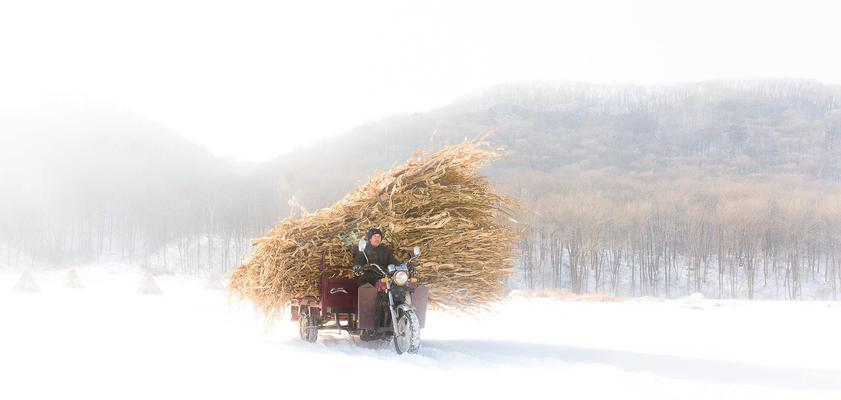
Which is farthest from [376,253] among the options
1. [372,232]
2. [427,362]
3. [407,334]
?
[427,362]

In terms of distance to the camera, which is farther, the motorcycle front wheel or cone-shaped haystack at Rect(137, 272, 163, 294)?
cone-shaped haystack at Rect(137, 272, 163, 294)

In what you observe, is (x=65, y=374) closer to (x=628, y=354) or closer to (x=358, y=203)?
(x=358, y=203)

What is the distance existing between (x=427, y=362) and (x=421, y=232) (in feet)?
7.04

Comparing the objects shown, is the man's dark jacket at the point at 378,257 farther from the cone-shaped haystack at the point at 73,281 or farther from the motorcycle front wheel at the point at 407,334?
the cone-shaped haystack at the point at 73,281

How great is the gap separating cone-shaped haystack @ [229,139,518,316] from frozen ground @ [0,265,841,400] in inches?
32.0

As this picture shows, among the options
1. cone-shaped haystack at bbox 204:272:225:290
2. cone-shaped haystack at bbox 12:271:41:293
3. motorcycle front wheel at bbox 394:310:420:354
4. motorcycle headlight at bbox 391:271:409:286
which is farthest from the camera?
cone-shaped haystack at bbox 204:272:225:290

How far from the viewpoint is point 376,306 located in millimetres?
8555

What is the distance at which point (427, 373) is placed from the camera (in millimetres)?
6434

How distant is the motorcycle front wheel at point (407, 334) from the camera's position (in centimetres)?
777

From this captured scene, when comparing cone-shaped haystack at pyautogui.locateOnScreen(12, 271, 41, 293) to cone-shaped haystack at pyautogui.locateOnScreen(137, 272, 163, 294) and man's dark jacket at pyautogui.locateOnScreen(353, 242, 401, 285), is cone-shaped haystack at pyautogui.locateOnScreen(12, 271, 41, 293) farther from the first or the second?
man's dark jacket at pyautogui.locateOnScreen(353, 242, 401, 285)

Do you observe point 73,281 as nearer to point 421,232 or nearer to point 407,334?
point 421,232

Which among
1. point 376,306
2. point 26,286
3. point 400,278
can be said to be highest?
point 400,278

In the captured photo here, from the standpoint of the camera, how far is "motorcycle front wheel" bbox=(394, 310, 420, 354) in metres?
7.77

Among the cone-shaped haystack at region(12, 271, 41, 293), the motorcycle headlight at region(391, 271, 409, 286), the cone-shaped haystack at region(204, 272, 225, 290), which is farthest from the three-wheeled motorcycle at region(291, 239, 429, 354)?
the cone-shaped haystack at region(204, 272, 225, 290)
